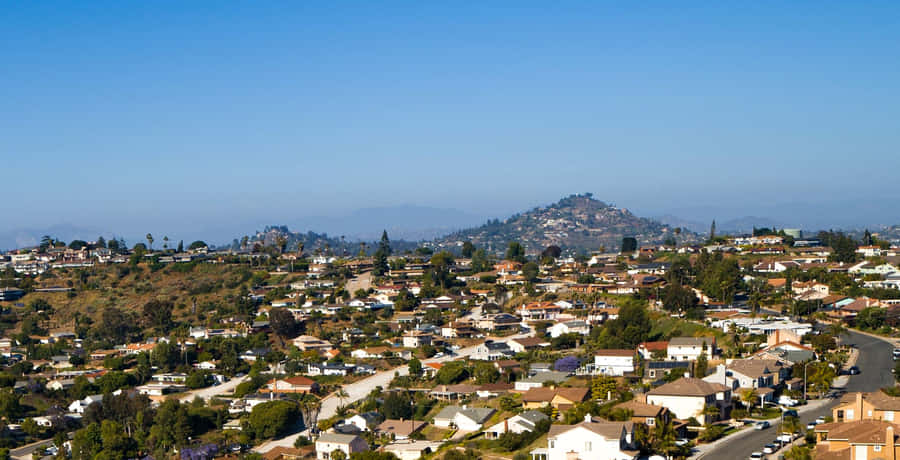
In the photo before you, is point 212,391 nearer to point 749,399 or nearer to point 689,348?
point 689,348

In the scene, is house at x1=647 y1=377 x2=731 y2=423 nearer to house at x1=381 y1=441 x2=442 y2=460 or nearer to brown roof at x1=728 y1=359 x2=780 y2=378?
brown roof at x1=728 y1=359 x2=780 y2=378

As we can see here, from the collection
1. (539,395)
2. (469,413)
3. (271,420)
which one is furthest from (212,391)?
(539,395)

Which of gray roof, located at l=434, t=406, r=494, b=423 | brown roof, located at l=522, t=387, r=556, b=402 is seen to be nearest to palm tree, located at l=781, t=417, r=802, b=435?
brown roof, located at l=522, t=387, r=556, b=402

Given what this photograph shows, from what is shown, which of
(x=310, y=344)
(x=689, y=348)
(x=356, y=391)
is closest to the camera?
(x=689, y=348)

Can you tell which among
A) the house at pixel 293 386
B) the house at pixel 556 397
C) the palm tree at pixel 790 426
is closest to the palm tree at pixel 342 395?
the house at pixel 293 386

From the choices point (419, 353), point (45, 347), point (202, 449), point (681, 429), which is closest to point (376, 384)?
point (419, 353)

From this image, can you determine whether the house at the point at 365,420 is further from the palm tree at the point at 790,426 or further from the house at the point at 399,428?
the palm tree at the point at 790,426
